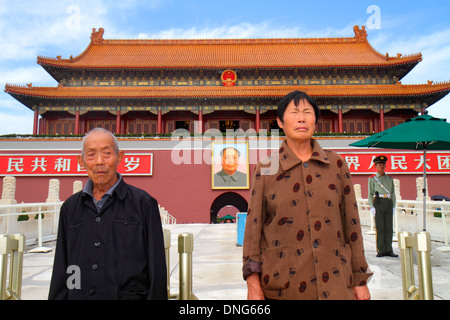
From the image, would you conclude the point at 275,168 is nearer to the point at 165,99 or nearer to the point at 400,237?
the point at 400,237

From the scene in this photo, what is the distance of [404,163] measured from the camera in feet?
48.8

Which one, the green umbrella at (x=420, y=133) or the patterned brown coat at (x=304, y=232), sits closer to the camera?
the patterned brown coat at (x=304, y=232)

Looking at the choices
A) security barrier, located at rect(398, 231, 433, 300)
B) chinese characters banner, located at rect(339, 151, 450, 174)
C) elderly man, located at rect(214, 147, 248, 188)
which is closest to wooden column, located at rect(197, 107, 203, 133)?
elderly man, located at rect(214, 147, 248, 188)

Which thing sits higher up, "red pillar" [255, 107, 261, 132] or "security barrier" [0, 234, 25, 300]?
"red pillar" [255, 107, 261, 132]

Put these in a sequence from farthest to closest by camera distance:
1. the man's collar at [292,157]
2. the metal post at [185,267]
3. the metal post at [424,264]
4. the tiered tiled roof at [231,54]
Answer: the tiered tiled roof at [231,54] < the metal post at [424,264] < the metal post at [185,267] < the man's collar at [292,157]

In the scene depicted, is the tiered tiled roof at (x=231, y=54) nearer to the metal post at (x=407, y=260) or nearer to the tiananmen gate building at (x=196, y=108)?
the tiananmen gate building at (x=196, y=108)

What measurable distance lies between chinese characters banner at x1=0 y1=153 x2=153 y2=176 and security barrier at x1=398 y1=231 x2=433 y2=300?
44.7ft

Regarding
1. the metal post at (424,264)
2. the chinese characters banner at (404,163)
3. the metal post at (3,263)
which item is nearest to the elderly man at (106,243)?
the metal post at (3,263)

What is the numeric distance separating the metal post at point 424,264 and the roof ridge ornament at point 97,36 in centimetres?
2226

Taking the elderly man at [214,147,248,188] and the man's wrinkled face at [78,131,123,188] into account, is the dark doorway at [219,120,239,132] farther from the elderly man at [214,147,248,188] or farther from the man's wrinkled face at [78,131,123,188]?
the man's wrinkled face at [78,131,123,188]

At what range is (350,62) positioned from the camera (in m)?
18.1

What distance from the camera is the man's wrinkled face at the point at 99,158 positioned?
5.16 feet

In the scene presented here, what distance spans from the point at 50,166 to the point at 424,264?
51.8 feet

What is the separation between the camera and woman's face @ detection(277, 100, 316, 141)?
1520 mm
